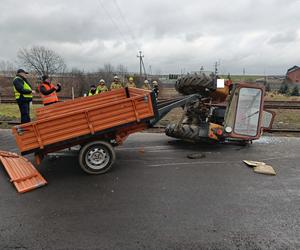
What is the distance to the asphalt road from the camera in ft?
9.38

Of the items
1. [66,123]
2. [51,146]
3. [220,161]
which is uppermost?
[66,123]

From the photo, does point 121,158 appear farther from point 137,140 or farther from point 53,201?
point 53,201

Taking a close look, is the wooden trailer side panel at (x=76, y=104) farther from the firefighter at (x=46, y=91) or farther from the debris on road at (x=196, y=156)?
the debris on road at (x=196, y=156)

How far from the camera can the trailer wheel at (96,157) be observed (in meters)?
4.82

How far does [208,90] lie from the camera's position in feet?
21.4

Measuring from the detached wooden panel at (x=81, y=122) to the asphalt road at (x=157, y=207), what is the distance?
2.39ft

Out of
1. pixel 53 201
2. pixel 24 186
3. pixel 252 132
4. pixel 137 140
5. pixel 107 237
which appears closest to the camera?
pixel 107 237

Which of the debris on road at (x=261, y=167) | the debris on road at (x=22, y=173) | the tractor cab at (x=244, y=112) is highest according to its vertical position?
the tractor cab at (x=244, y=112)

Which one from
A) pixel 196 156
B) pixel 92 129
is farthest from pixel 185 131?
pixel 92 129

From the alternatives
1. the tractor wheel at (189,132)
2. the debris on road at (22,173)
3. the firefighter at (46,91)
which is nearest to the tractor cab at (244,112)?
the tractor wheel at (189,132)

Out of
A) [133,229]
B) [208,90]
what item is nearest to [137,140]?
[208,90]

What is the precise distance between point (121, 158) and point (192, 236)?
10.5ft

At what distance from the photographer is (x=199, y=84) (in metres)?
6.50

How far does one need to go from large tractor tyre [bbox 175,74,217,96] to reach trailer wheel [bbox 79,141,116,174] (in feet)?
9.10
